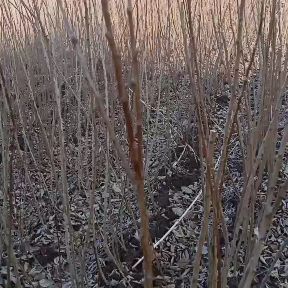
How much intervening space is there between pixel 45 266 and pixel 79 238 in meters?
0.19

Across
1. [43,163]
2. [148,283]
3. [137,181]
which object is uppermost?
[137,181]

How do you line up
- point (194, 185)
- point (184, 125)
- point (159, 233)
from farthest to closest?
point (184, 125) → point (194, 185) → point (159, 233)

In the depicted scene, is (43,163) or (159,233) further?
(43,163)

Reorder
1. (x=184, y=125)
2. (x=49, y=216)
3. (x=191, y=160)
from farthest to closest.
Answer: (x=184, y=125) < (x=191, y=160) < (x=49, y=216)

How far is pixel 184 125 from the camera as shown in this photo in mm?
3268

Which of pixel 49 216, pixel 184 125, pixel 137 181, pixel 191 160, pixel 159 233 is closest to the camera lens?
pixel 137 181

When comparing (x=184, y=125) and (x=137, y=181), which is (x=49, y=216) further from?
(x=137, y=181)

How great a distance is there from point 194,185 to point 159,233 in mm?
551

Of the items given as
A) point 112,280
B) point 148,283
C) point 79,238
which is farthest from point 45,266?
point 148,283

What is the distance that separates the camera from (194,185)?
2.63 metres

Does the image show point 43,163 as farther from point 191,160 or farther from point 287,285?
point 287,285

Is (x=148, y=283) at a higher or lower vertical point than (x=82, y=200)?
higher

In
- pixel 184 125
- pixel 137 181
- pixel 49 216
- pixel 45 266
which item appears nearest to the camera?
pixel 137 181

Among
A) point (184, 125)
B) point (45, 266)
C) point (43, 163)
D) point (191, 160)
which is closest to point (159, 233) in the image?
point (45, 266)
